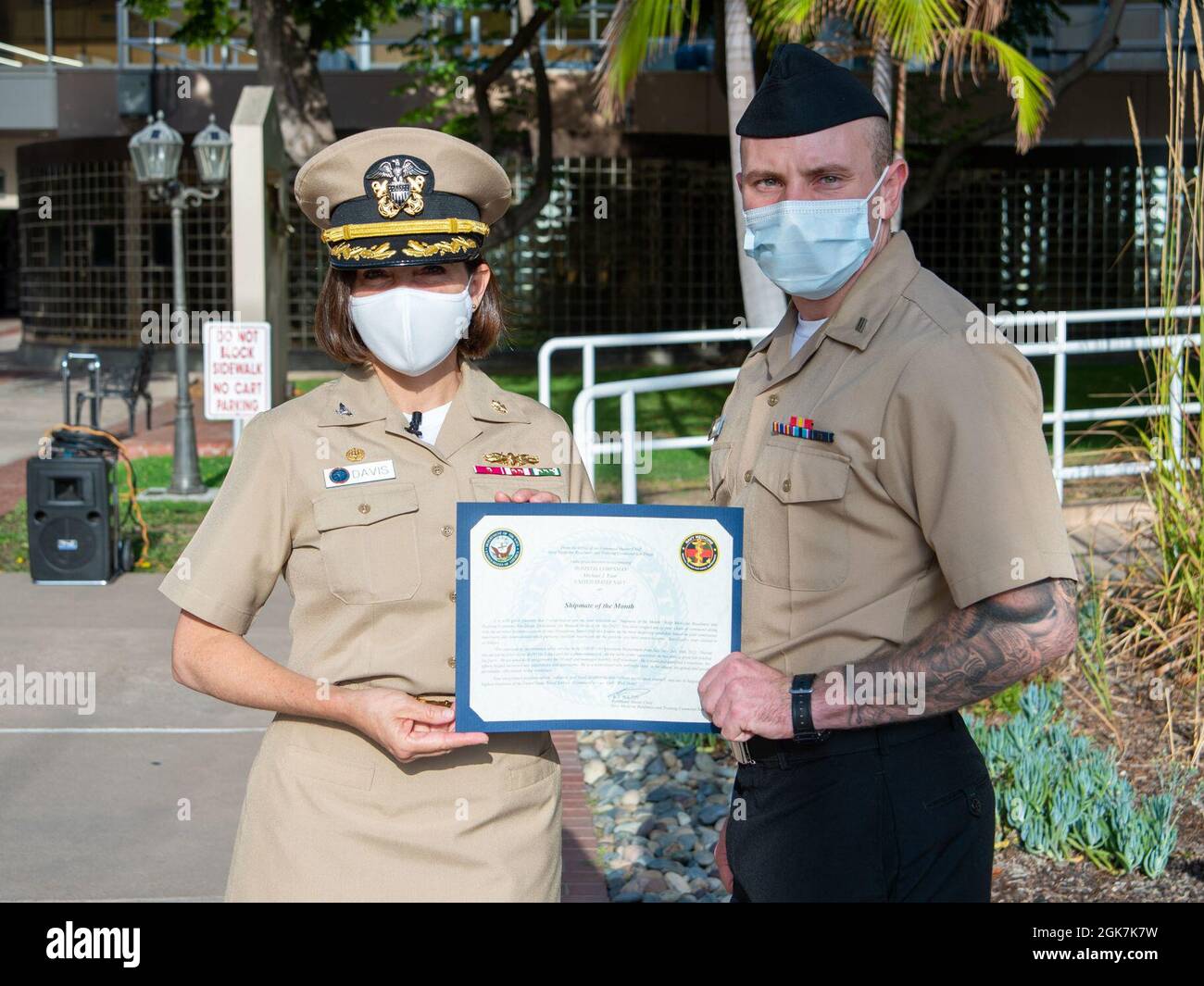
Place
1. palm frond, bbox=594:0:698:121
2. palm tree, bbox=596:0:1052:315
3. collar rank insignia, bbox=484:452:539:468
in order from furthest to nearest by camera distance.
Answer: palm frond, bbox=594:0:698:121 < palm tree, bbox=596:0:1052:315 < collar rank insignia, bbox=484:452:539:468

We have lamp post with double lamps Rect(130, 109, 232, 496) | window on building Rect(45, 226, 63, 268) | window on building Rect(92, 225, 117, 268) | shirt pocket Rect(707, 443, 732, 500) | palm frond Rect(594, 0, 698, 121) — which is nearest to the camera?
shirt pocket Rect(707, 443, 732, 500)

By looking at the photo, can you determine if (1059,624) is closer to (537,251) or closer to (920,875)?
(920,875)

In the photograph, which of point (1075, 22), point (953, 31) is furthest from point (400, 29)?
point (953, 31)

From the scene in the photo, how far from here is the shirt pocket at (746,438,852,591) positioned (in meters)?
2.36

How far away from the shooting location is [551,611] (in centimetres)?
233

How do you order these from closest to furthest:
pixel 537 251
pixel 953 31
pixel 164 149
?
pixel 953 31, pixel 164 149, pixel 537 251

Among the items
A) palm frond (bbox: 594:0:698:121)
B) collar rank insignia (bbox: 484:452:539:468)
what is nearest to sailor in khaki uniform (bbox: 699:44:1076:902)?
collar rank insignia (bbox: 484:452:539:468)

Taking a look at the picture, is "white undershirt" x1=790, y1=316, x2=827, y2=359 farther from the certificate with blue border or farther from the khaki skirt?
the khaki skirt

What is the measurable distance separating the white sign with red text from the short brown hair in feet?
30.1

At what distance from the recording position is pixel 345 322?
261cm

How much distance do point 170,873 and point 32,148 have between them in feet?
80.2

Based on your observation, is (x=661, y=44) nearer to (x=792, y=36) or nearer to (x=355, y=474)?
(x=792, y=36)

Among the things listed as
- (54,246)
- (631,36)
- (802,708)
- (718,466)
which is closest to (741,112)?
(631,36)

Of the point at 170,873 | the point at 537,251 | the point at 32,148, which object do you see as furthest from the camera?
the point at 32,148
